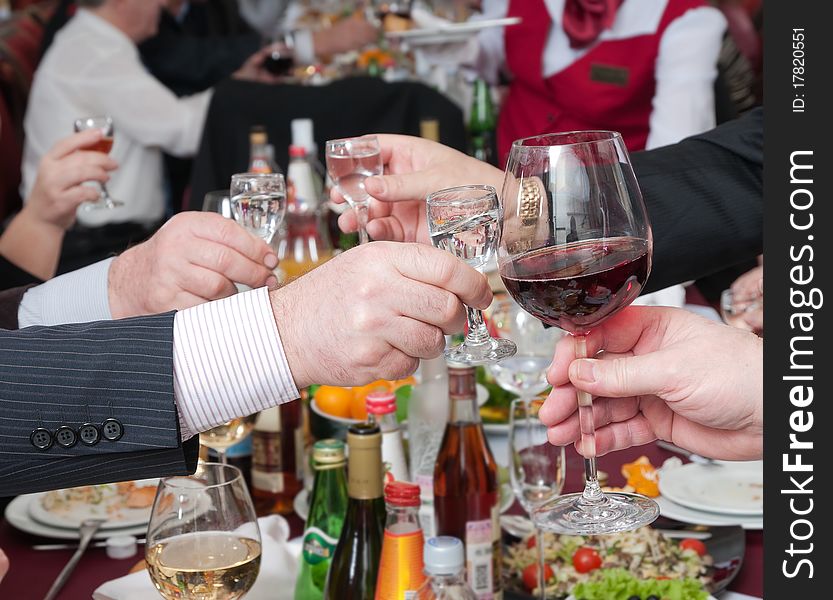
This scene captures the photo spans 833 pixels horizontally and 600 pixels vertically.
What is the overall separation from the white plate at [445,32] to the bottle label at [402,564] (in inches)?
99.3

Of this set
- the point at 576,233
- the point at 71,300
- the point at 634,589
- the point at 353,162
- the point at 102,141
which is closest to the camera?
the point at 576,233

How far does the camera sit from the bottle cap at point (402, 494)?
3.53 ft

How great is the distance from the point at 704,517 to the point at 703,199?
0.48m

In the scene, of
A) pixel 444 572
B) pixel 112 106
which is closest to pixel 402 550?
pixel 444 572

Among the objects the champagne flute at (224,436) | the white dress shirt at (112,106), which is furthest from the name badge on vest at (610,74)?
the champagne flute at (224,436)

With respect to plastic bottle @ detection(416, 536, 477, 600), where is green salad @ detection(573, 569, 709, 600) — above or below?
below

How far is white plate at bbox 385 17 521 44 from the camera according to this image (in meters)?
3.37

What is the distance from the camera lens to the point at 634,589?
45.6 inches

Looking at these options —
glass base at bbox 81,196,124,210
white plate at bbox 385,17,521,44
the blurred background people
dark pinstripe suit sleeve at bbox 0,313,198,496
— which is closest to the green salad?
dark pinstripe suit sleeve at bbox 0,313,198,496

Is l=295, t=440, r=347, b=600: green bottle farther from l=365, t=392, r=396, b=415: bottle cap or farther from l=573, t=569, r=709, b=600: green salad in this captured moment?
l=573, t=569, r=709, b=600: green salad

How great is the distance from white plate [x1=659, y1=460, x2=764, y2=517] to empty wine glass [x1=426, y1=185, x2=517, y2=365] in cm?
55

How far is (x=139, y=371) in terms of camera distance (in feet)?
3.24

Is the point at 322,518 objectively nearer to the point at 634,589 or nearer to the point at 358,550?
the point at 358,550

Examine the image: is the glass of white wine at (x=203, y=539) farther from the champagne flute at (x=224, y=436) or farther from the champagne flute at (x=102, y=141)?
the champagne flute at (x=102, y=141)
